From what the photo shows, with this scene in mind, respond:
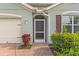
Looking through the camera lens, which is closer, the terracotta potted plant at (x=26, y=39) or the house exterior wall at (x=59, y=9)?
the terracotta potted plant at (x=26, y=39)

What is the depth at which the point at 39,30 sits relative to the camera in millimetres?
22062

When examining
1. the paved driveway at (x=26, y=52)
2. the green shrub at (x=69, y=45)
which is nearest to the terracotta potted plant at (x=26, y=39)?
the paved driveway at (x=26, y=52)

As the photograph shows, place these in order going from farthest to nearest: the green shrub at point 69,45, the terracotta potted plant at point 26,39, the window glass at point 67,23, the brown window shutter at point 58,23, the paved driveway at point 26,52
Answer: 1. the window glass at point 67,23
2. the brown window shutter at point 58,23
3. the terracotta potted plant at point 26,39
4. the paved driveway at point 26,52
5. the green shrub at point 69,45

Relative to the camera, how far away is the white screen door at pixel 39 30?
72.0 ft

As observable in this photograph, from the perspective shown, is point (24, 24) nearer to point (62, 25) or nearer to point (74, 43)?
point (62, 25)

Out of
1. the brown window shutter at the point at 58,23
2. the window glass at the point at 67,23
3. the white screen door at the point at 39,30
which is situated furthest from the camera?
the white screen door at the point at 39,30

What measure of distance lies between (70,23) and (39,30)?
329cm

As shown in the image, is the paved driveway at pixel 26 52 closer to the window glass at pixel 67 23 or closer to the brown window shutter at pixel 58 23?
the brown window shutter at pixel 58 23

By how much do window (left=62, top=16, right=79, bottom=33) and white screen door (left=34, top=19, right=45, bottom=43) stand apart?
2.33 meters

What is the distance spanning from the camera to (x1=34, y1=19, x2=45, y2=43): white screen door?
21953mm

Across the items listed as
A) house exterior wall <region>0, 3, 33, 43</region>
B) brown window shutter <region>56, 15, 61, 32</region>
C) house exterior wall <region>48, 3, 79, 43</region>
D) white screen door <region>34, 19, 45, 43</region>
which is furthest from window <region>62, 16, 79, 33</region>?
house exterior wall <region>0, 3, 33, 43</region>

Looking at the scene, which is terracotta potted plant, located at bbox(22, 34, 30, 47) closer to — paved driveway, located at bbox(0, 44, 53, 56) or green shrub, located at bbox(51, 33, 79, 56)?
paved driveway, located at bbox(0, 44, 53, 56)

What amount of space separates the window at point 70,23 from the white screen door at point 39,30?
233 centimetres

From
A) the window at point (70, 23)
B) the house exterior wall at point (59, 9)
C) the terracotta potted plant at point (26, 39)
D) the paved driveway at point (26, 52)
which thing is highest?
the house exterior wall at point (59, 9)
